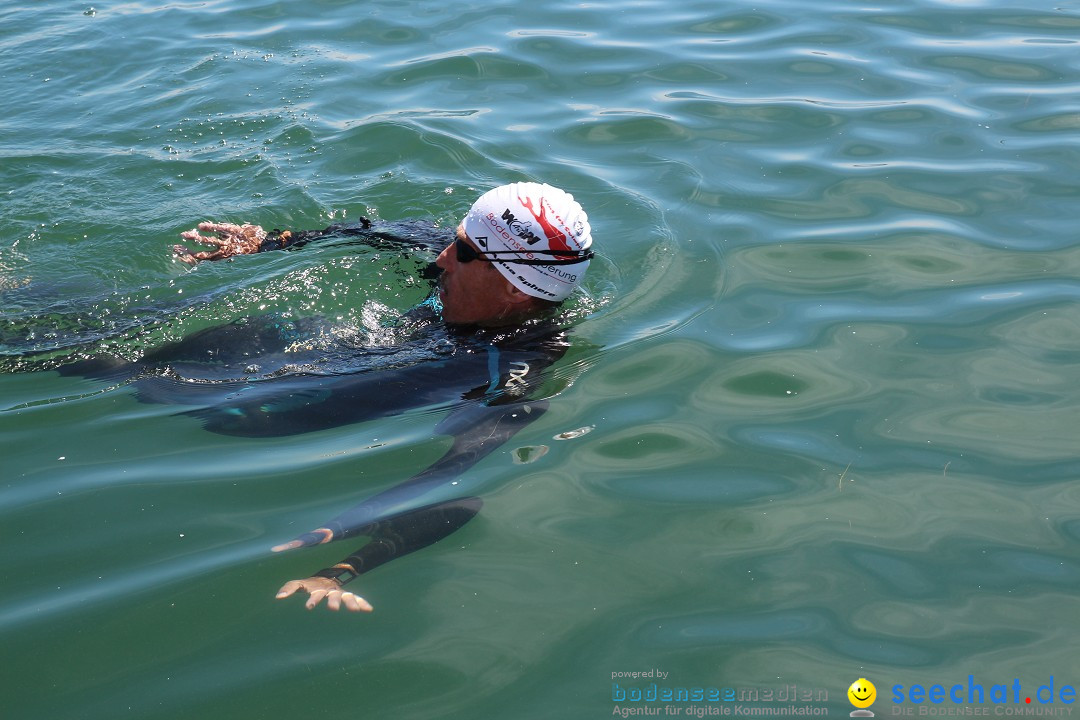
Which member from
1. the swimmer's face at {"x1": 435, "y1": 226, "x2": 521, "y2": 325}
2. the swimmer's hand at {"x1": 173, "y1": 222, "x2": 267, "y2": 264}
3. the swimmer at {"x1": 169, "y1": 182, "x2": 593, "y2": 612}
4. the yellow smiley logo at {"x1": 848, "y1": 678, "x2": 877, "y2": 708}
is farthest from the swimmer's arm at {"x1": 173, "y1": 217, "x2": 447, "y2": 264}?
the yellow smiley logo at {"x1": 848, "y1": 678, "x2": 877, "y2": 708}

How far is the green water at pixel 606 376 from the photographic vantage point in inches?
140

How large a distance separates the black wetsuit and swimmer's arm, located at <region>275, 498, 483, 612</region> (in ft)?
0.05

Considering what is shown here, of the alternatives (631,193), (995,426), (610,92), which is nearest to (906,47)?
(610,92)

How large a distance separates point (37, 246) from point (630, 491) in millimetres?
4954

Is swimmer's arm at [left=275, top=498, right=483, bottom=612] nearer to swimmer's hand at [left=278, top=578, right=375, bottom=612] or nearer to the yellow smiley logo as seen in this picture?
swimmer's hand at [left=278, top=578, right=375, bottom=612]

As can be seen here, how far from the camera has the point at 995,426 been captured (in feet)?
15.7

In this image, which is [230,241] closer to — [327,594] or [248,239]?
[248,239]

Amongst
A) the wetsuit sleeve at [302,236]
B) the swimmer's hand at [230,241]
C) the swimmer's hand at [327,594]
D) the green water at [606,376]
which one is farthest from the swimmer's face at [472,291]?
the swimmer's hand at [327,594]

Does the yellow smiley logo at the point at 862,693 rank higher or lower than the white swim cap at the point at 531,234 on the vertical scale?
lower

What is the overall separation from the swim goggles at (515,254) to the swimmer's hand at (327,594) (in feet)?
6.97

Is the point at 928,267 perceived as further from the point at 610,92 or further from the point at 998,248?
the point at 610,92

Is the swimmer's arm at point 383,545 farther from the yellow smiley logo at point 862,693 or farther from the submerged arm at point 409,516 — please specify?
the yellow smiley logo at point 862,693

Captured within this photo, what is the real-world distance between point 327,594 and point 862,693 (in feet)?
6.36

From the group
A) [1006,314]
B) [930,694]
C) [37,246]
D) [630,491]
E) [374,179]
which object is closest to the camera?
[930,694]
